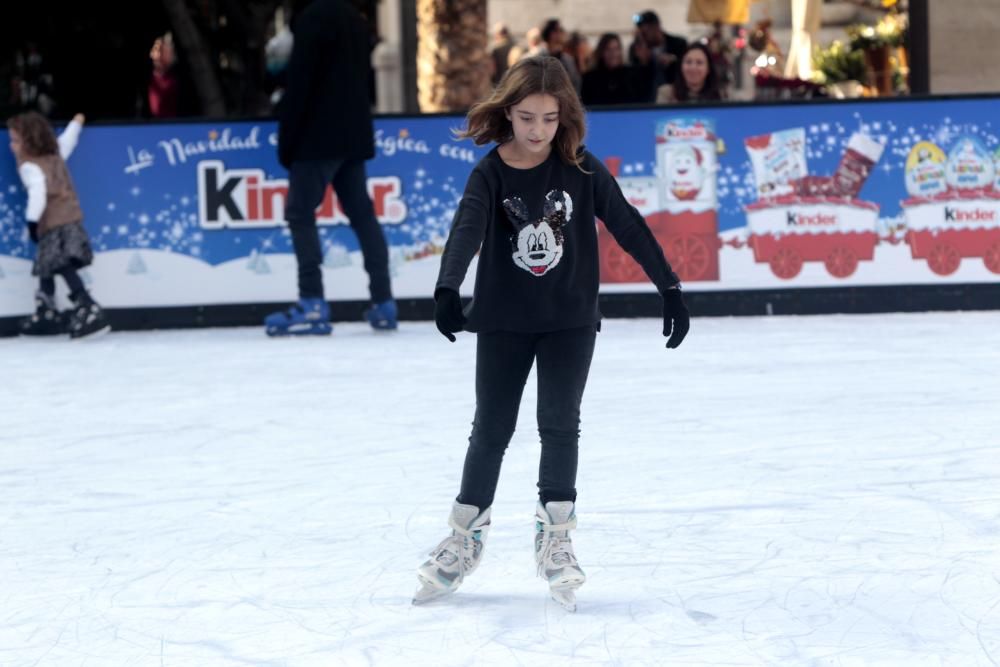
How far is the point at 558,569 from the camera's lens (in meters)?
3.50

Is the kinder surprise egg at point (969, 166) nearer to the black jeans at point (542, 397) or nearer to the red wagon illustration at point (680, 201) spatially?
the red wagon illustration at point (680, 201)

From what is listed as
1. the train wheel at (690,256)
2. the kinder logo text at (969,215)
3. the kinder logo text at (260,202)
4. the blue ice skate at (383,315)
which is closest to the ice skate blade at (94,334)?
the kinder logo text at (260,202)

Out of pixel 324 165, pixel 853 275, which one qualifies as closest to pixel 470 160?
pixel 324 165

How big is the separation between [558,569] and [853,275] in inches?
239

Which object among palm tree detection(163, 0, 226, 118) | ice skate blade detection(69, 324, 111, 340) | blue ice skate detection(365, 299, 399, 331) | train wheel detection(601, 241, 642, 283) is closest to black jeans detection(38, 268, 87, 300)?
ice skate blade detection(69, 324, 111, 340)

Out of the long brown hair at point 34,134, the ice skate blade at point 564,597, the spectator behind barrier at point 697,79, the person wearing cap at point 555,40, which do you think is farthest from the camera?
the person wearing cap at point 555,40

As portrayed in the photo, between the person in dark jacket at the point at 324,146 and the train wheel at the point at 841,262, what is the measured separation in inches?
90.0

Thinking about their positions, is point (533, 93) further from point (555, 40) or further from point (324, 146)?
point (555, 40)

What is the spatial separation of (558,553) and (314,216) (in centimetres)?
539

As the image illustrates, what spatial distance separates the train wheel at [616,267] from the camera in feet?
30.3

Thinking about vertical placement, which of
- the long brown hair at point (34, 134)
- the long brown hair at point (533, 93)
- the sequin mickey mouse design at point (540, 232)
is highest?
the long brown hair at point (533, 93)

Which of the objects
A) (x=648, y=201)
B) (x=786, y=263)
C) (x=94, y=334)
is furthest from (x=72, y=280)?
(x=786, y=263)

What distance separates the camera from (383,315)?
873cm

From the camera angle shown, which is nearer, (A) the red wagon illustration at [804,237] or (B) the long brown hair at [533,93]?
(B) the long brown hair at [533,93]
